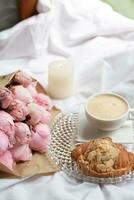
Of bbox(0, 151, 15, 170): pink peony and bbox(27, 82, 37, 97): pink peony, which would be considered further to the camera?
bbox(27, 82, 37, 97): pink peony

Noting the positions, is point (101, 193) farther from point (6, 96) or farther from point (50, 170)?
point (6, 96)

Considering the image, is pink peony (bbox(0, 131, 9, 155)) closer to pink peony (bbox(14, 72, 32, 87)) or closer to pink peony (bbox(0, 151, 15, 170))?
pink peony (bbox(0, 151, 15, 170))

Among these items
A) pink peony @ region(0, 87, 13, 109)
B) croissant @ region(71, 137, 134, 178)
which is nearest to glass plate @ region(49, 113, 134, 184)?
croissant @ region(71, 137, 134, 178)

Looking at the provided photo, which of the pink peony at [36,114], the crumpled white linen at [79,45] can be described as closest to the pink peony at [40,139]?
the pink peony at [36,114]

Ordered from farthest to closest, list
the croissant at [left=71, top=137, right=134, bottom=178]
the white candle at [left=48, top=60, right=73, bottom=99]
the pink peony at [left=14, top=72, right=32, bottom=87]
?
the white candle at [left=48, top=60, right=73, bottom=99] → the pink peony at [left=14, top=72, right=32, bottom=87] → the croissant at [left=71, top=137, right=134, bottom=178]

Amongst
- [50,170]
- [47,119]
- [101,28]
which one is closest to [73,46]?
[101,28]

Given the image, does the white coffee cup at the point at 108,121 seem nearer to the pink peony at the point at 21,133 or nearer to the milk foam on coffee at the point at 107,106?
the milk foam on coffee at the point at 107,106

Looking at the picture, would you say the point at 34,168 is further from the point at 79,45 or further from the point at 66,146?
the point at 79,45
